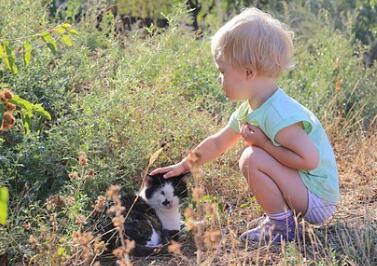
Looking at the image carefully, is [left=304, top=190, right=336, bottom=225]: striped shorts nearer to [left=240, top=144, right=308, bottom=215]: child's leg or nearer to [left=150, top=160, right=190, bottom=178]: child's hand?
[left=240, top=144, right=308, bottom=215]: child's leg

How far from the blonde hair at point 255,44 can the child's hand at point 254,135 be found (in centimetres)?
26

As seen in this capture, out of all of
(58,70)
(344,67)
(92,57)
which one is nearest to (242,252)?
(58,70)

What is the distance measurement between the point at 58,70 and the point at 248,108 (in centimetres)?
135

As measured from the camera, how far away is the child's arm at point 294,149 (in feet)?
10.8

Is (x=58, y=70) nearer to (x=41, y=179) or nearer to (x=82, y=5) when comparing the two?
(x=41, y=179)

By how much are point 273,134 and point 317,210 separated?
45cm

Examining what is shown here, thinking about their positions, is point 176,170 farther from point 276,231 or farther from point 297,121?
point 297,121

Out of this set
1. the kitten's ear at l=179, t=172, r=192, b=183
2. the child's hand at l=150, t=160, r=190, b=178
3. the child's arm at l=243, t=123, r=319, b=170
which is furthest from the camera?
the kitten's ear at l=179, t=172, r=192, b=183

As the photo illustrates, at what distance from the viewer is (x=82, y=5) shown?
21.9ft

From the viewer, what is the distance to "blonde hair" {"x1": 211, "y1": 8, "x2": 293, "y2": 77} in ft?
10.9

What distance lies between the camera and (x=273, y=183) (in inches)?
133

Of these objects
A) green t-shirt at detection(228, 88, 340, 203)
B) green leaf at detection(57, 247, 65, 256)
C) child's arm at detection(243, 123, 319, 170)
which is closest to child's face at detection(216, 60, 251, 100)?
green t-shirt at detection(228, 88, 340, 203)

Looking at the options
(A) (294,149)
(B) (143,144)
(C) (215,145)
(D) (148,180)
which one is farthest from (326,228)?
(B) (143,144)

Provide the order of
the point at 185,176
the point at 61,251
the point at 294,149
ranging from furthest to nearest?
the point at 185,176 < the point at 294,149 < the point at 61,251
